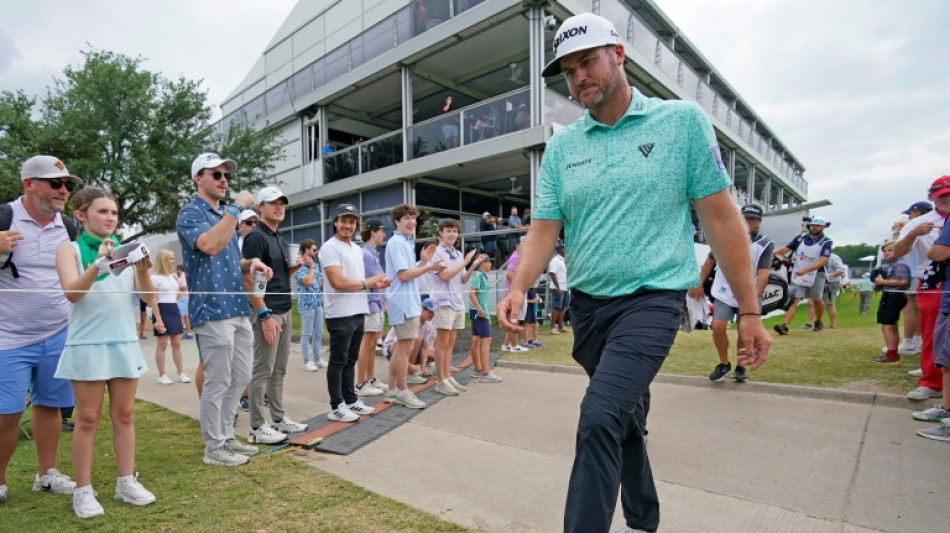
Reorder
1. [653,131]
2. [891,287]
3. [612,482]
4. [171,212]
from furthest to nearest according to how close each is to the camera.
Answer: [171,212] < [891,287] < [653,131] < [612,482]

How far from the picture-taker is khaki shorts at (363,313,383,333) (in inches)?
228

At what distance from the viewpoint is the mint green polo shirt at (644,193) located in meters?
2.00

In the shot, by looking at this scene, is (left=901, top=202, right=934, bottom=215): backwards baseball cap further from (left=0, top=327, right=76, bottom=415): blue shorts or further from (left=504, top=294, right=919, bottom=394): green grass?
(left=0, top=327, right=76, bottom=415): blue shorts

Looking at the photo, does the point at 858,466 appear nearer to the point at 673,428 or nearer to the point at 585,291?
the point at 673,428

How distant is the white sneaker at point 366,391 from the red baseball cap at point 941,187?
19.5 ft

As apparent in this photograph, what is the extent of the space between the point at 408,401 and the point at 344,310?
124 centimetres

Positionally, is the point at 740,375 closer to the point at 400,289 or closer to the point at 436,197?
the point at 400,289

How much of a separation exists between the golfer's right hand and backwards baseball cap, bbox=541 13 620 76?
1.08m

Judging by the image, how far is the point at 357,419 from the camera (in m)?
4.55

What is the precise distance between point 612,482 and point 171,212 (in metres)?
20.2

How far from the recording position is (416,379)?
21.3 feet

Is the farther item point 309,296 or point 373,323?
point 309,296

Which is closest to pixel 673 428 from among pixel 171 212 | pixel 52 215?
pixel 52 215

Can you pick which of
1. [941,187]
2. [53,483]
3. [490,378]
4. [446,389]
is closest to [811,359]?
[941,187]
